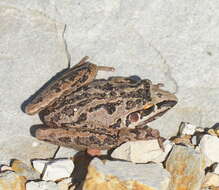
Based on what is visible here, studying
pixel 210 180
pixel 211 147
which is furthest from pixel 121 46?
pixel 210 180

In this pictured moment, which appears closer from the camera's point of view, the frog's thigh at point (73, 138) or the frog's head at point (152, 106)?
the frog's thigh at point (73, 138)

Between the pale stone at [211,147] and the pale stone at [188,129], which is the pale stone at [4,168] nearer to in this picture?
the pale stone at [188,129]

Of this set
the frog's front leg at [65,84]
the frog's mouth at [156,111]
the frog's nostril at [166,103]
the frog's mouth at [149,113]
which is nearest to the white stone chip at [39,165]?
the frog's front leg at [65,84]

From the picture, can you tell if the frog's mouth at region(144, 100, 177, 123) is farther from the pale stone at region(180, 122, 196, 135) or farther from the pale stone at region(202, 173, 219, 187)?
the pale stone at region(202, 173, 219, 187)

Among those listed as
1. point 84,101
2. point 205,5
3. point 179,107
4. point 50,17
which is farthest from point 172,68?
point 50,17

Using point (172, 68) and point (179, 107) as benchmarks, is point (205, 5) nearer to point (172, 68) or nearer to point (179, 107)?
point (172, 68)

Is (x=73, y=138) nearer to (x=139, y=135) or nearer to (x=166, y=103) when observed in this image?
(x=139, y=135)
